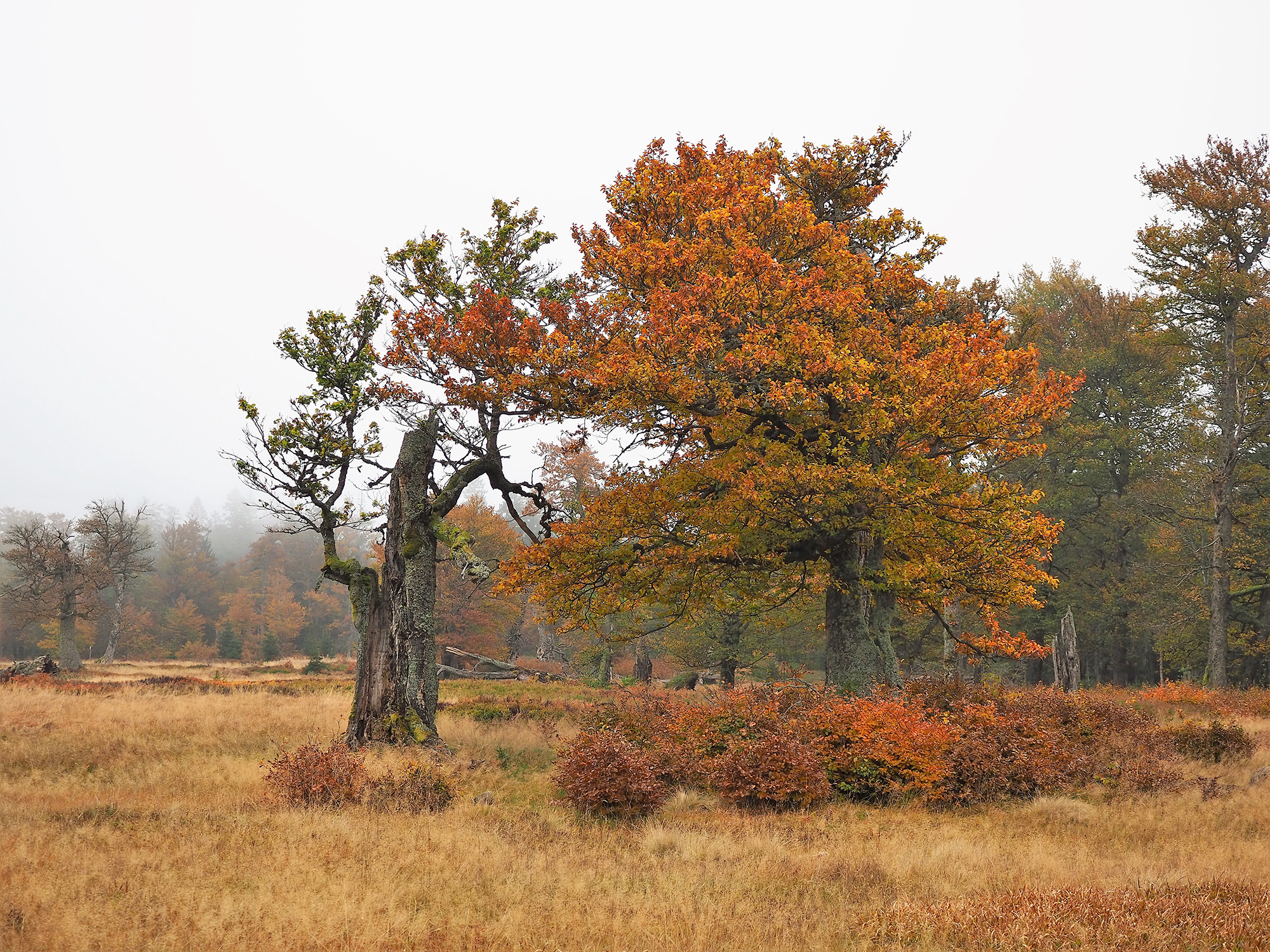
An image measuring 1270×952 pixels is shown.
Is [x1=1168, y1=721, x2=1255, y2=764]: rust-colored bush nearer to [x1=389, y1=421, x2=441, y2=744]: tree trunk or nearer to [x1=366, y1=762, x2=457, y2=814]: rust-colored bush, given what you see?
[x1=366, y1=762, x2=457, y2=814]: rust-colored bush

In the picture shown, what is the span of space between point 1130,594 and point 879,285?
19.8m

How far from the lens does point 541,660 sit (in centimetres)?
4359

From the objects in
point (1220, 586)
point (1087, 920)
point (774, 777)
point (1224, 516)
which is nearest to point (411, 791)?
point (774, 777)

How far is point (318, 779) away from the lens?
34.0 feet

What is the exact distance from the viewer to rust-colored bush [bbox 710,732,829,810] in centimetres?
1081

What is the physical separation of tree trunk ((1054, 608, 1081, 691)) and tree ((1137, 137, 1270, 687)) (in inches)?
193

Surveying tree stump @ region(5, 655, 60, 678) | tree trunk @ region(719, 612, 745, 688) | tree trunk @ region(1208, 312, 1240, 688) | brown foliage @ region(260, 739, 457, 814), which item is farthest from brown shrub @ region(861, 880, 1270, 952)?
tree stump @ region(5, 655, 60, 678)

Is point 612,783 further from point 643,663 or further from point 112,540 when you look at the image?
point 112,540

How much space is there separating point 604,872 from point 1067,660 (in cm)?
1911

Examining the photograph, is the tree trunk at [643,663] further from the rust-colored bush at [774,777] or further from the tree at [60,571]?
the tree at [60,571]

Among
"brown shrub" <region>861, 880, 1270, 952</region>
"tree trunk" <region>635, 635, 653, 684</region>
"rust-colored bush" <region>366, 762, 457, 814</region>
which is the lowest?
"tree trunk" <region>635, 635, 653, 684</region>

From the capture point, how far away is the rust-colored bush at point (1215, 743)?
13.2m

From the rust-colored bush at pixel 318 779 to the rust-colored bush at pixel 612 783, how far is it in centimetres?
293

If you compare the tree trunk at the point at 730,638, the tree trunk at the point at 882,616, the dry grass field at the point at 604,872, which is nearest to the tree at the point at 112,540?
the tree trunk at the point at 730,638
